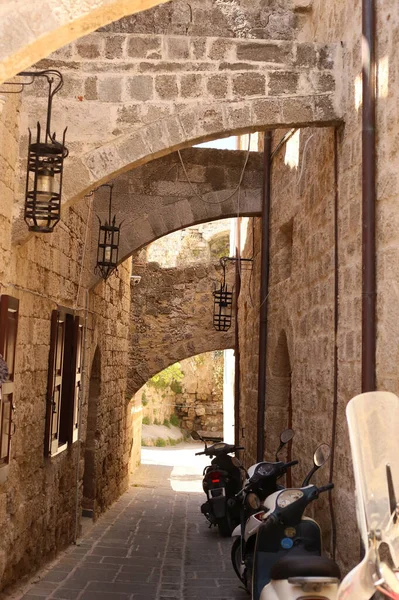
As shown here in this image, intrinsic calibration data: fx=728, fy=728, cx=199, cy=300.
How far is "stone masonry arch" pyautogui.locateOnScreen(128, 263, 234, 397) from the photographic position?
519 inches

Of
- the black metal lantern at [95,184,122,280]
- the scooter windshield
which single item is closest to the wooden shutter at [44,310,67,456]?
the black metal lantern at [95,184,122,280]

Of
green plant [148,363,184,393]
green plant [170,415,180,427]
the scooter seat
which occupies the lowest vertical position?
green plant [170,415,180,427]

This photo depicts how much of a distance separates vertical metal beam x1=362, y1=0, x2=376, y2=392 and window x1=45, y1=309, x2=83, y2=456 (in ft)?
9.22

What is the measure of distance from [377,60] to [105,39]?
75.6 inches

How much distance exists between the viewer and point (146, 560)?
6.55 meters

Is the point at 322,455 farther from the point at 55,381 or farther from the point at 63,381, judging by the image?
the point at 63,381

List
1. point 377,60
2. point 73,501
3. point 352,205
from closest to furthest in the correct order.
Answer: point 377,60 → point 352,205 → point 73,501

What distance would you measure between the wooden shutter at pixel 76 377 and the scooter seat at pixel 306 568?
12.7 ft

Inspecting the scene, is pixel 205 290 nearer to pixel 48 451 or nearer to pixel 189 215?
pixel 189 215

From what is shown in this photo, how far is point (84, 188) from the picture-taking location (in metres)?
4.90

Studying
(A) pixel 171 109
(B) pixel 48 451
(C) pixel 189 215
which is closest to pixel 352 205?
(A) pixel 171 109

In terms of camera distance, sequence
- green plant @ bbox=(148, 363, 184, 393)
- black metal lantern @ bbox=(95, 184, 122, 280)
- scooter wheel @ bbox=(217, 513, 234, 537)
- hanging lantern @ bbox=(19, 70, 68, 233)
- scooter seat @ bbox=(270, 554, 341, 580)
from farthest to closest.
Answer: green plant @ bbox=(148, 363, 184, 393) → scooter wheel @ bbox=(217, 513, 234, 537) → black metal lantern @ bbox=(95, 184, 122, 280) → hanging lantern @ bbox=(19, 70, 68, 233) → scooter seat @ bbox=(270, 554, 341, 580)

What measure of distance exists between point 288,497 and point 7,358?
1.99 metres

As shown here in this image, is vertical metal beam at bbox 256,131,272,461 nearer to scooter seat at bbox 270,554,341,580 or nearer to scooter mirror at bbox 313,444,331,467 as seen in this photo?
scooter mirror at bbox 313,444,331,467
